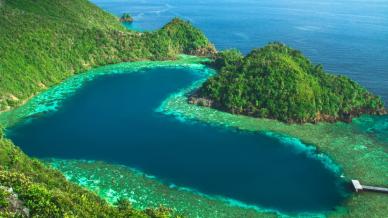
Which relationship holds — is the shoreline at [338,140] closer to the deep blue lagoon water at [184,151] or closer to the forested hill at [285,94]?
the forested hill at [285,94]

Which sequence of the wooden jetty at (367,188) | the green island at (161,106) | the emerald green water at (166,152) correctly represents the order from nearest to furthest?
the green island at (161,106)
the emerald green water at (166,152)
the wooden jetty at (367,188)

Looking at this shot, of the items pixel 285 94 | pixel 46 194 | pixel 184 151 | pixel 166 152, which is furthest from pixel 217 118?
pixel 46 194

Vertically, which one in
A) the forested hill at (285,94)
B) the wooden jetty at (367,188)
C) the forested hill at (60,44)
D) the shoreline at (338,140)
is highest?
the forested hill at (60,44)

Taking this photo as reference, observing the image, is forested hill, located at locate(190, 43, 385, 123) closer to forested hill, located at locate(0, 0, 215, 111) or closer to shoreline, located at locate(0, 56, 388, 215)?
shoreline, located at locate(0, 56, 388, 215)

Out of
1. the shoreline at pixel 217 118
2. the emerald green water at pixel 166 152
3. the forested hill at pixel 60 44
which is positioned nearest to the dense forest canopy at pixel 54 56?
the forested hill at pixel 60 44

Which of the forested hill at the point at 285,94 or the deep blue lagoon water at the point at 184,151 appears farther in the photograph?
the forested hill at the point at 285,94

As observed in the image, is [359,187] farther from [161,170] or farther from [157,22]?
[157,22]
